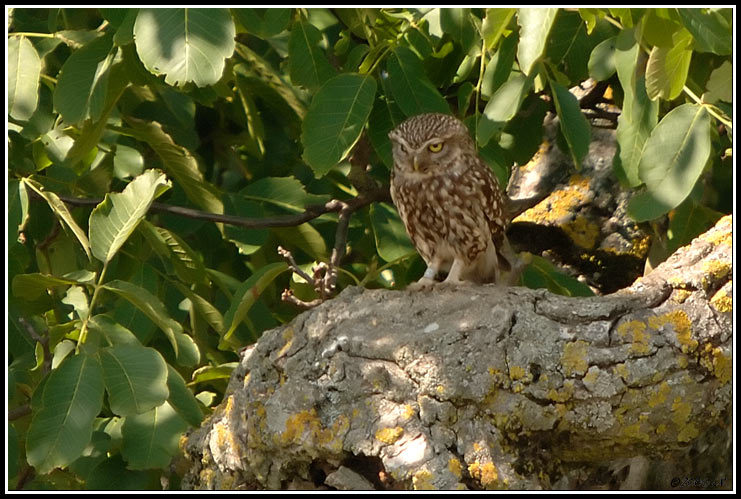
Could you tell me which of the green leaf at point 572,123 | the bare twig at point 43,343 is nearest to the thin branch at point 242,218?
the bare twig at point 43,343

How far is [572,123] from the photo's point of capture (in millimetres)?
3420

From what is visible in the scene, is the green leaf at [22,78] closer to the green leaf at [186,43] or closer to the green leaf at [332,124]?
the green leaf at [186,43]

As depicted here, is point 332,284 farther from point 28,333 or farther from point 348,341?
point 28,333

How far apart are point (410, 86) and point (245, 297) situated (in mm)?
984

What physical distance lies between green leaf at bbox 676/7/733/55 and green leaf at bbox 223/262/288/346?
1.62 m

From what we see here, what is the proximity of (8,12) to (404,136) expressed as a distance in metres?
1.62

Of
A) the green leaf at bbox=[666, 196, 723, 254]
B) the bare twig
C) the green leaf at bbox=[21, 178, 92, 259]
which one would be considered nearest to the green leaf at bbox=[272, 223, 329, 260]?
the green leaf at bbox=[21, 178, 92, 259]

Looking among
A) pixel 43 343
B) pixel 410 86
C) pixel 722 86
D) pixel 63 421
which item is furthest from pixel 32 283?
pixel 722 86

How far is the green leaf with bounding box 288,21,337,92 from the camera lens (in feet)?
12.1

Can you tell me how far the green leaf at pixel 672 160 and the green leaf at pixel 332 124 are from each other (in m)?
0.98

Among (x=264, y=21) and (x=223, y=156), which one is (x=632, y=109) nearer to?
(x=264, y=21)

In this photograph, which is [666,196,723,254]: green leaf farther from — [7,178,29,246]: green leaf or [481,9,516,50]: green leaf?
[7,178,29,246]: green leaf

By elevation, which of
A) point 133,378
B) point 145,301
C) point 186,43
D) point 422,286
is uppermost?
point 186,43

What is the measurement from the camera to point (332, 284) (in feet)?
11.9
